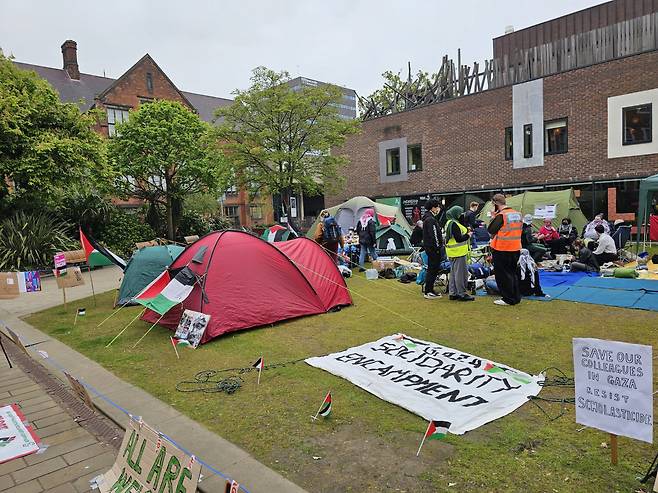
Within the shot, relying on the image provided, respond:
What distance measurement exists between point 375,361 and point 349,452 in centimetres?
183

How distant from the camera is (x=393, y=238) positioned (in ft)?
50.7

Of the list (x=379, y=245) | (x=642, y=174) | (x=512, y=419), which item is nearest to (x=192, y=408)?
(x=512, y=419)

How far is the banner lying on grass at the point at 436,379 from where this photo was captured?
12.8 ft

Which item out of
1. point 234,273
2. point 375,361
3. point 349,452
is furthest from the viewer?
point 234,273

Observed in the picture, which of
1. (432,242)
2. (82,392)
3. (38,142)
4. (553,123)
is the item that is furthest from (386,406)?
(553,123)

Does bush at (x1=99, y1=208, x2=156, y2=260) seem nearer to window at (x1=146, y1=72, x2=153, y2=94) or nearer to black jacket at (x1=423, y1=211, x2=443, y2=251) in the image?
black jacket at (x1=423, y1=211, x2=443, y2=251)

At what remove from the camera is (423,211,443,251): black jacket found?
845 centimetres

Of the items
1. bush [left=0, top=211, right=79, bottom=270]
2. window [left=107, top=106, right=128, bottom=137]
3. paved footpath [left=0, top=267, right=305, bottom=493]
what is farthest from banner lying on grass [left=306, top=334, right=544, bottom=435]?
window [left=107, top=106, right=128, bottom=137]

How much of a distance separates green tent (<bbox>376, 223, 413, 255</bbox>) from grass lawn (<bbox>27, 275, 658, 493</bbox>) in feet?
23.7

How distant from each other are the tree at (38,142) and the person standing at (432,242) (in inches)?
509

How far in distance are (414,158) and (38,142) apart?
16285 mm

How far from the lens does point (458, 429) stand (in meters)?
3.58

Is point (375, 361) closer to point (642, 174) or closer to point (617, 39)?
point (642, 174)

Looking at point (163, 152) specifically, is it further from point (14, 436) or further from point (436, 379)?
point (436, 379)
